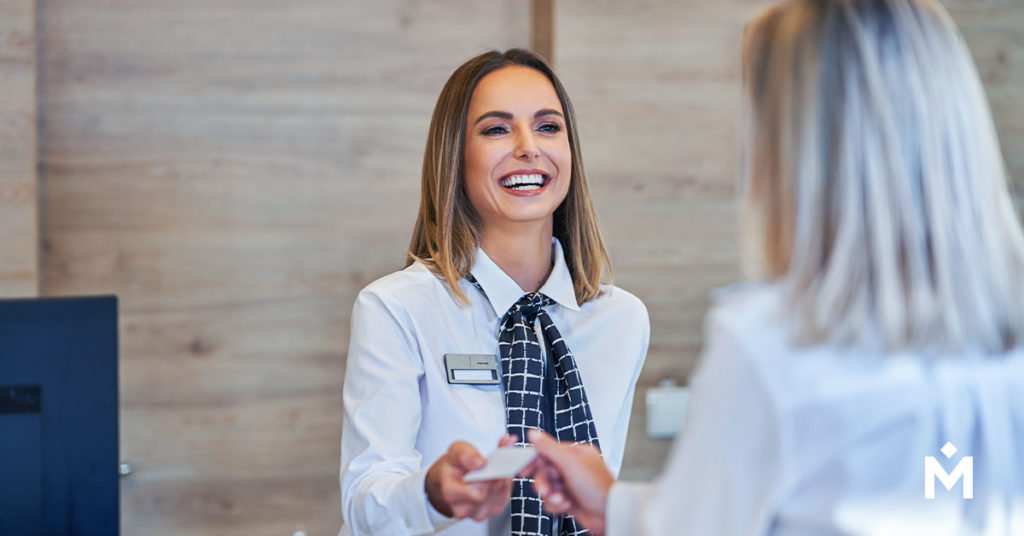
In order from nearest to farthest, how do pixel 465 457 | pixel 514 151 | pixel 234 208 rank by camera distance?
pixel 465 457 < pixel 514 151 < pixel 234 208

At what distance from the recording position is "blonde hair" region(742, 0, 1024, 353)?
0.96m

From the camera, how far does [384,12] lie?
8.96 feet

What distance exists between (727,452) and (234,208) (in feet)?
6.38

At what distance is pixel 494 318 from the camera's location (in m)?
1.92

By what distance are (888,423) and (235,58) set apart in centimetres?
212

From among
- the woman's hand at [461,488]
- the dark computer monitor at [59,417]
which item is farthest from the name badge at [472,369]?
the dark computer monitor at [59,417]

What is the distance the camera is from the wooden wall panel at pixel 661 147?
278cm

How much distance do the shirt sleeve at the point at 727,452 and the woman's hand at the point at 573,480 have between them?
0.33 m

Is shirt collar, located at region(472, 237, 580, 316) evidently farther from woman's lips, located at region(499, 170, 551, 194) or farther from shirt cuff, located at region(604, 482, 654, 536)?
shirt cuff, located at region(604, 482, 654, 536)

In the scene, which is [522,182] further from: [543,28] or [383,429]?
[543,28]

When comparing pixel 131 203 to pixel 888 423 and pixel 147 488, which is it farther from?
pixel 888 423

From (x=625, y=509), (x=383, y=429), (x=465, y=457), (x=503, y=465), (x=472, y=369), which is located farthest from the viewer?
(x=472, y=369)

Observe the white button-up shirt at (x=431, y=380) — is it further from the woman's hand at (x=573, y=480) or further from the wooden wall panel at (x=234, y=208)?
the wooden wall panel at (x=234, y=208)

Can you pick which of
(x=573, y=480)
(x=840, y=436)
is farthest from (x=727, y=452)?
(x=573, y=480)
